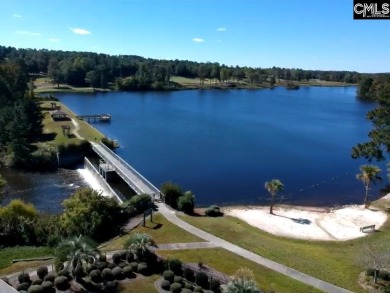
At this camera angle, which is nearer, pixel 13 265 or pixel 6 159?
pixel 13 265

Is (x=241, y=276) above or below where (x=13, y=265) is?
above

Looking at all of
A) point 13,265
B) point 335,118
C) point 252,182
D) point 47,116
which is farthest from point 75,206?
point 335,118

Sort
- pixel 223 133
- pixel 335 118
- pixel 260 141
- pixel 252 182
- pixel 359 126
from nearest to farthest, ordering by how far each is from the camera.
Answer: pixel 252 182, pixel 260 141, pixel 223 133, pixel 359 126, pixel 335 118

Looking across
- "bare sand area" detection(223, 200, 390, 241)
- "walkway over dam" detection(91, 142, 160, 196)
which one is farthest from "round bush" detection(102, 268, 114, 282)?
"walkway over dam" detection(91, 142, 160, 196)

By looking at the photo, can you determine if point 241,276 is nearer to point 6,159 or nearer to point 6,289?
point 6,289

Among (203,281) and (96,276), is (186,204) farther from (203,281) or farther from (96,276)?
(96,276)

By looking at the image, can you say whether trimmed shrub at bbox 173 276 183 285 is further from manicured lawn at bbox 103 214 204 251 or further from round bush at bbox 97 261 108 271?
manicured lawn at bbox 103 214 204 251
